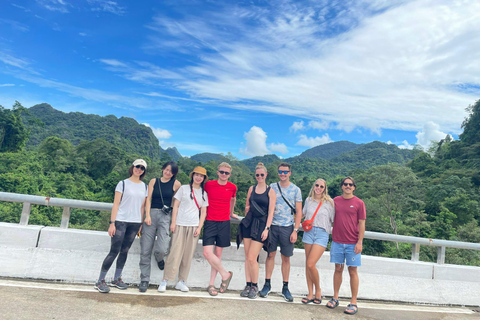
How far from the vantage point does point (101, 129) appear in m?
135

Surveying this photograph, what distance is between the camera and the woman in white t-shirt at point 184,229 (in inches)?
171

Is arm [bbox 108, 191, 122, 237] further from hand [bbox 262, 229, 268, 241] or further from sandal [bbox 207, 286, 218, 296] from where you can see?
hand [bbox 262, 229, 268, 241]

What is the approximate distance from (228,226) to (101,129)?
470 feet

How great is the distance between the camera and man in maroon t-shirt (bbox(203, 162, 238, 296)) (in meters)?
4.41

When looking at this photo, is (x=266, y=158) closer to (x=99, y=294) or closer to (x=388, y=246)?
(x=388, y=246)

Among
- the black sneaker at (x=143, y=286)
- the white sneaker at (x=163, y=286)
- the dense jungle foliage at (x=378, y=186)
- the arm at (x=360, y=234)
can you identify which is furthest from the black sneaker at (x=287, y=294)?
the dense jungle foliage at (x=378, y=186)

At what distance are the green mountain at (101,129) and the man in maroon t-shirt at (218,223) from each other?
118101 millimetres

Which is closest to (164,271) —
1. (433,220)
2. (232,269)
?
(232,269)

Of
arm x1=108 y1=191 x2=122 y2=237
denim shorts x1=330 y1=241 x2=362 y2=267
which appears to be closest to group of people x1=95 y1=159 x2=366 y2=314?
denim shorts x1=330 y1=241 x2=362 y2=267

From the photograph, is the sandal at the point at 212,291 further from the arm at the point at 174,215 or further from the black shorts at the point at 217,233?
the arm at the point at 174,215

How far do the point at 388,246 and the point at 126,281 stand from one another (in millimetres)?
38281

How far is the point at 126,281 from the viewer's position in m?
4.40

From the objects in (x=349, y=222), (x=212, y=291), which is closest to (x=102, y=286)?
(x=212, y=291)

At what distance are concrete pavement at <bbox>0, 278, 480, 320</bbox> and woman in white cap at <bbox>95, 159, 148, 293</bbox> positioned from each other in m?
0.28
